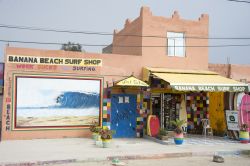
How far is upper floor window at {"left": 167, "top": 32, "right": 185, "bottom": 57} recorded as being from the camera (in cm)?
1781

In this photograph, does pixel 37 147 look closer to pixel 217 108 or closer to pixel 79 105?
pixel 79 105

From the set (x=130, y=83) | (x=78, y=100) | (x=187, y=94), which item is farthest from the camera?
(x=187, y=94)

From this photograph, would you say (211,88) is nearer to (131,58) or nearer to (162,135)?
(162,135)

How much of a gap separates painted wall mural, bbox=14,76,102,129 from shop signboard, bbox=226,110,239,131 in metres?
6.58

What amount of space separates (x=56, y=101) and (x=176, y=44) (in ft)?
24.0

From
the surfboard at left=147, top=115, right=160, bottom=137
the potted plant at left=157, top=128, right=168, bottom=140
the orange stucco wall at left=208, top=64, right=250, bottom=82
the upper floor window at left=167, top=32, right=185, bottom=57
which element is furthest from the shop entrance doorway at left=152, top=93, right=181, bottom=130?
the orange stucco wall at left=208, top=64, right=250, bottom=82

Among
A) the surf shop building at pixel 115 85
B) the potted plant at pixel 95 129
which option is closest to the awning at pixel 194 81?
the surf shop building at pixel 115 85

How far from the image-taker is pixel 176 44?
17938mm

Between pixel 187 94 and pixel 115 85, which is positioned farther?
pixel 187 94

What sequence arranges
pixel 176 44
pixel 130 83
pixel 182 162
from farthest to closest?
pixel 176 44, pixel 130 83, pixel 182 162

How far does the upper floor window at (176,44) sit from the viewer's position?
17812mm

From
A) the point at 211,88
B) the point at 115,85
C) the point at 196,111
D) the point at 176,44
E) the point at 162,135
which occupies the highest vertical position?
the point at 176,44

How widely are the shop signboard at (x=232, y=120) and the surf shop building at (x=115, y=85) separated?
4.68 ft

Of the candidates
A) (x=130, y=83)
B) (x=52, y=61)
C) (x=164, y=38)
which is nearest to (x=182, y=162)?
(x=130, y=83)
